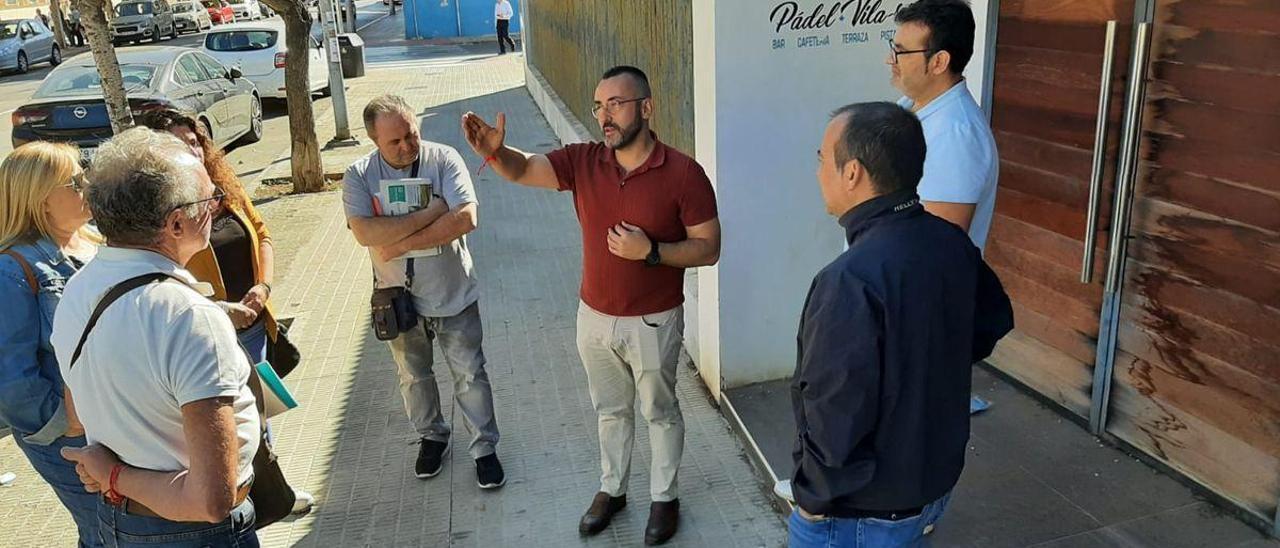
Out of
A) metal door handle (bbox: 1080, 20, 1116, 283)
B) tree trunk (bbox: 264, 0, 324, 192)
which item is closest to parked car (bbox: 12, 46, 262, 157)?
tree trunk (bbox: 264, 0, 324, 192)

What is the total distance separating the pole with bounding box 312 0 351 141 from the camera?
12562 millimetres

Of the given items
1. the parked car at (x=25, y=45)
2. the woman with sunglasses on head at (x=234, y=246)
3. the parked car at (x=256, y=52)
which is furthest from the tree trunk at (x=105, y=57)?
A: the parked car at (x=25, y=45)

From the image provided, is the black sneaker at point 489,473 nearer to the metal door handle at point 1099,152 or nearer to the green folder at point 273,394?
the green folder at point 273,394

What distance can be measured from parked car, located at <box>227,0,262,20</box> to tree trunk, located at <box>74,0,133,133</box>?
41.8 meters

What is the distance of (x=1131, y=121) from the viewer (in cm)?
342

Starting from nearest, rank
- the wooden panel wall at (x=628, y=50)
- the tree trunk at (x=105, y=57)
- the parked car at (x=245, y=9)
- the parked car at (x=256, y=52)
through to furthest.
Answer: the tree trunk at (x=105, y=57) < the wooden panel wall at (x=628, y=50) < the parked car at (x=256, y=52) < the parked car at (x=245, y=9)

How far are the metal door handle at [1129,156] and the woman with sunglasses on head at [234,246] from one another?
3.47 m

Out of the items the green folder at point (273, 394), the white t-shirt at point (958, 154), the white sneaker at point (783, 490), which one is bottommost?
the white sneaker at point (783, 490)

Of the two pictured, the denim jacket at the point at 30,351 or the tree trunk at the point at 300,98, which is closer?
the denim jacket at the point at 30,351

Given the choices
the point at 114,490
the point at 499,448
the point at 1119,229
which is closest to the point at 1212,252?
the point at 1119,229

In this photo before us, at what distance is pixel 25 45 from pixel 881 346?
1220 inches

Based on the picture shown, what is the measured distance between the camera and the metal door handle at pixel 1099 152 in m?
3.45

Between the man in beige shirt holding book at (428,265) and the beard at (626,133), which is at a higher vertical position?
the beard at (626,133)

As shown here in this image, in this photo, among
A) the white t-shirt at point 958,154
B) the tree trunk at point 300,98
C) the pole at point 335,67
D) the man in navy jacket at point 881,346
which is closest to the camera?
the man in navy jacket at point 881,346
